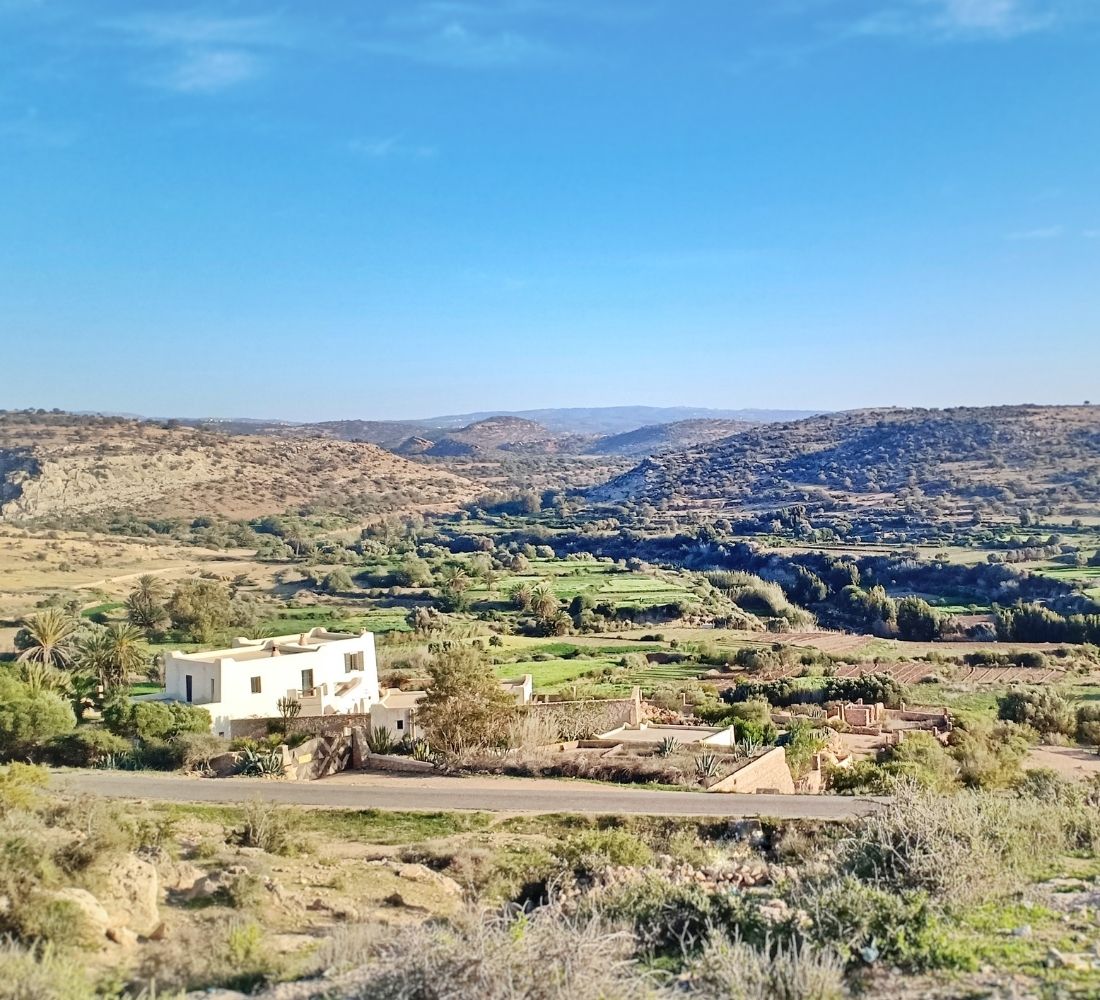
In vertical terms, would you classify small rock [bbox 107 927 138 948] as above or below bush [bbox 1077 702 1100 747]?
above

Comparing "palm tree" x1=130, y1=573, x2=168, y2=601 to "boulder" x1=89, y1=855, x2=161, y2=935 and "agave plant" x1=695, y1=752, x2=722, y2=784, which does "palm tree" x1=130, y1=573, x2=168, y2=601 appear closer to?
"agave plant" x1=695, y1=752, x2=722, y2=784

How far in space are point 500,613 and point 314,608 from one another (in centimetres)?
972

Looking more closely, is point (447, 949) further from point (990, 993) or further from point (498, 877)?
point (498, 877)

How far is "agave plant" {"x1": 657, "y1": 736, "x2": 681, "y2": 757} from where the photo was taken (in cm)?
2020

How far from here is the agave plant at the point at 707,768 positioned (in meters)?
18.1


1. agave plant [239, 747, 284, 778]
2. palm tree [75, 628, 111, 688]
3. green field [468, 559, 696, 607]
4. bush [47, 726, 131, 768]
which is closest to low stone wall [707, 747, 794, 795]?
agave plant [239, 747, 284, 778]

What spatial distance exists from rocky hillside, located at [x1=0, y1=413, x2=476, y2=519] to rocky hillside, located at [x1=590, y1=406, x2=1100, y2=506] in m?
33.7

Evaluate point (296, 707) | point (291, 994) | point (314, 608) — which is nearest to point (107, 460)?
point (314, 608)

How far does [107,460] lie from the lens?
9100 centimetres

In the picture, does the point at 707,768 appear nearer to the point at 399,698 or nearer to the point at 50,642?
the point at 399,698

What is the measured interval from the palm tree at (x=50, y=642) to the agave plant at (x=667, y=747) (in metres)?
19.3

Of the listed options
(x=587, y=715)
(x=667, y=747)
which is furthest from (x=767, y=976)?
(x=587, y=715)

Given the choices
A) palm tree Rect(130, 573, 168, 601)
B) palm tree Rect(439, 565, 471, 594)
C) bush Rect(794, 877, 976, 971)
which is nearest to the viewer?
bush Rect(794, 877, 976, 971)

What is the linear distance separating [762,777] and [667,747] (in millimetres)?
2249
